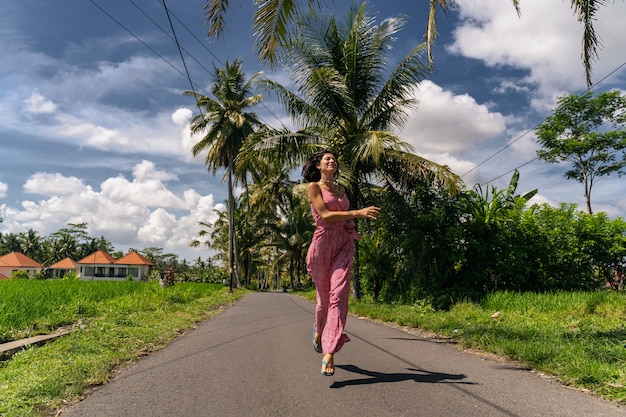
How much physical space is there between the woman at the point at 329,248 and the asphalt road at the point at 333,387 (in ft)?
1.50

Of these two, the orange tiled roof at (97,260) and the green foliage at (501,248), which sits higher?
the orange tiled roof at (97,260)

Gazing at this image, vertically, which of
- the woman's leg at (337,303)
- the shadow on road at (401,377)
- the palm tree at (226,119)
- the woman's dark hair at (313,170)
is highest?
the palm tree at (226,119)

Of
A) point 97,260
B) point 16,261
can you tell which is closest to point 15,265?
point 16,261

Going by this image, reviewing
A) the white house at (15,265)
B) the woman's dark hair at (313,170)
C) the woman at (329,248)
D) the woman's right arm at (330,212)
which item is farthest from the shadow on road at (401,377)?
the white house at (15,265)

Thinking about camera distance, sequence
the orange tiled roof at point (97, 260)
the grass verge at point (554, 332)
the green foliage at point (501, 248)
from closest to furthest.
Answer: the grass verge at point (554, 332) → the green foliage at point (501, 248) → the orange tiled roof at point (97, 260)

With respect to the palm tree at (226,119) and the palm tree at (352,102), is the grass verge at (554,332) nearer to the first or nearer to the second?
the palm tree at (352,102)

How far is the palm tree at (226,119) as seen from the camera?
26.4 metres

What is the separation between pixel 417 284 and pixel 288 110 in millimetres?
6712

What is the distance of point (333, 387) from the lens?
125 inches

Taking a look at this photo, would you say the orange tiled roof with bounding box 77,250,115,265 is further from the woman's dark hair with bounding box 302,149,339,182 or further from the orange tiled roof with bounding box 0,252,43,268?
the woman's dark hair with bounding box 302,149,339,182

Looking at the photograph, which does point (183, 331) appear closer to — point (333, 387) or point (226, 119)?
point (333, 387)

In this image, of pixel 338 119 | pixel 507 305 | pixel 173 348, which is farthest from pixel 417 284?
pixel 173 348

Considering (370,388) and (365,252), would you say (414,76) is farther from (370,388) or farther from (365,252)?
(370,388)

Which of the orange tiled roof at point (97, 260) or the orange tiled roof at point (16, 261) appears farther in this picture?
the orange tiled roof at point (97, 260)
